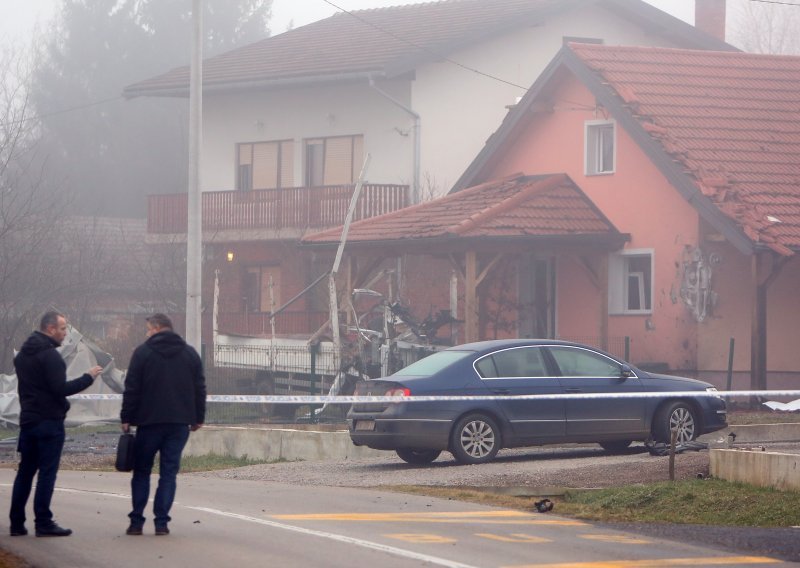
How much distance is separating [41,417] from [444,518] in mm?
3524

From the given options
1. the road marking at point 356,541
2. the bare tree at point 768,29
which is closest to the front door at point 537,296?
the road marking at point 356,541

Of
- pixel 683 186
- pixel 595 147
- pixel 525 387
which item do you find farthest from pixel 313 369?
pixel 525 387

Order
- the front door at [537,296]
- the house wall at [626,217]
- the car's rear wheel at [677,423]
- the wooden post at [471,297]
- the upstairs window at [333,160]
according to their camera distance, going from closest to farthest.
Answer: the car's rear wheel at [677,423] → the wooden post at [471,297] → the house wall at [626,217] → the front door at [537,296] → the upstairs window at [333,160]

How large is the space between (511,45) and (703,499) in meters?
27.1

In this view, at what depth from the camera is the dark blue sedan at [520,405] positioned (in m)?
16.7

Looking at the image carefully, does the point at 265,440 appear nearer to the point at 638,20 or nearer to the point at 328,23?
the point at 638,20

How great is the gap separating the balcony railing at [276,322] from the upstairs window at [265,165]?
4.34 meters

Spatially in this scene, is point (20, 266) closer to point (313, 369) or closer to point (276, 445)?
point (313, 369)

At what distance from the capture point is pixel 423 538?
36.8 feet

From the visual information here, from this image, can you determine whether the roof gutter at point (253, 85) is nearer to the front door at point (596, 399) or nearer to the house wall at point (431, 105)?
the house wall at point (431, 105)

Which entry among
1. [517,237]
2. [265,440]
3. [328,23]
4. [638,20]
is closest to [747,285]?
[517,237]

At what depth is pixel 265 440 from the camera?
20.2 meters

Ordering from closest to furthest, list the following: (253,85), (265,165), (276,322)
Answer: (276,322)
(253,85)
(265,165)

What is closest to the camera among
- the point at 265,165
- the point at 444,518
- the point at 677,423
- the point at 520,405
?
the point at 444,518
